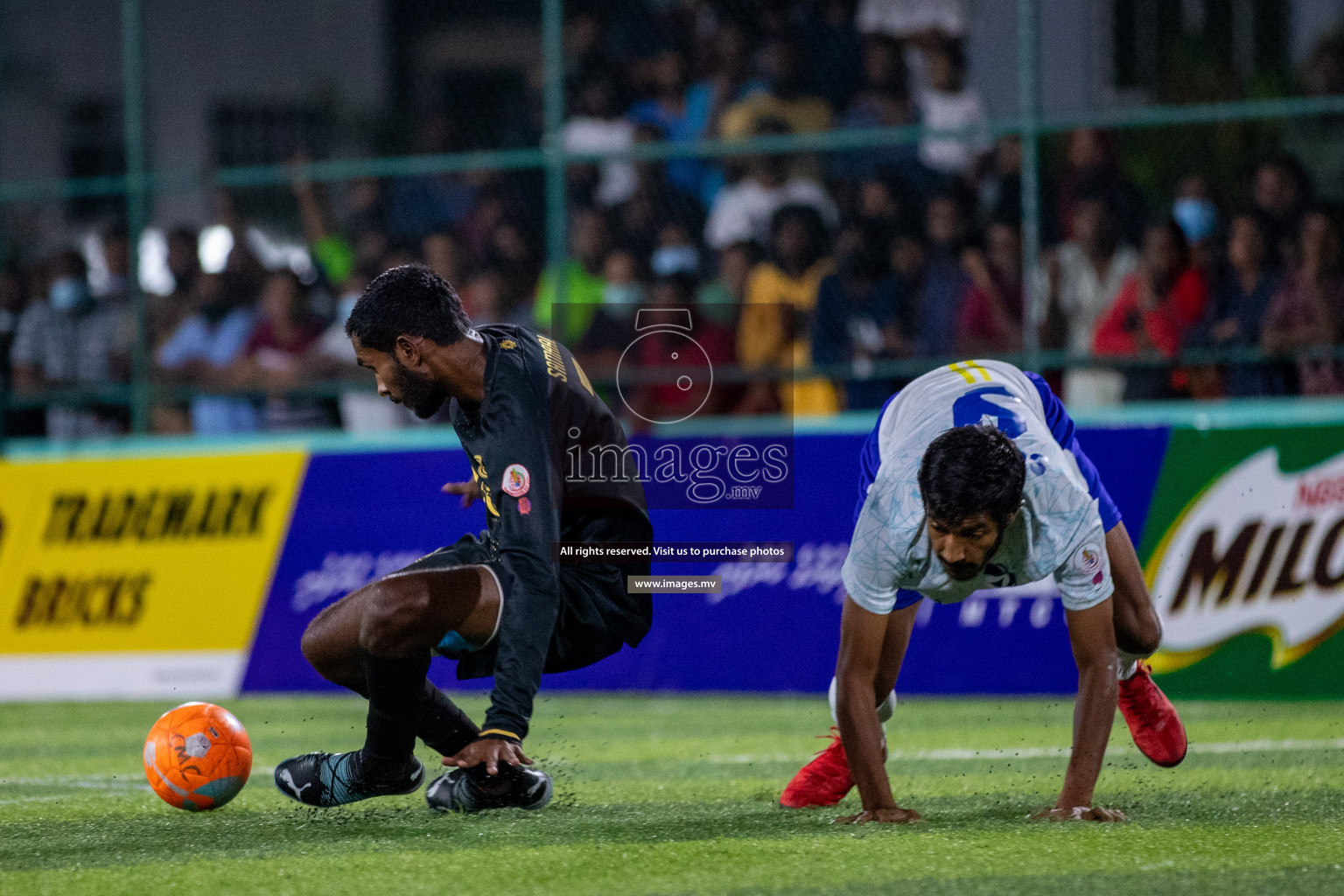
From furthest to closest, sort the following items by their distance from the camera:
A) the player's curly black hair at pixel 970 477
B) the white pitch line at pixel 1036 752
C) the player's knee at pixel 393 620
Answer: the white pitch line at pixel 1036 752 < the player's knee at pixel 393 620 < the player's curly black hair at pixel 970 477

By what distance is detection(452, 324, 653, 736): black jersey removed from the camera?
16.2ft

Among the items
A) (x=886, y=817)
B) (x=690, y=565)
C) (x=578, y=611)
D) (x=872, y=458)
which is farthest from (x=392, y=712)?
(x=690, y=565)

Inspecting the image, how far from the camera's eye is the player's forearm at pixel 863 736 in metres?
4.98

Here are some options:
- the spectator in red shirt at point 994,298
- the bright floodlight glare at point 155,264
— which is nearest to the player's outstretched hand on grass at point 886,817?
the spectator in red shirt at point 994,298

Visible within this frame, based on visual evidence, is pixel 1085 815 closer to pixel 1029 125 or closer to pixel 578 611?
pixel 578 611

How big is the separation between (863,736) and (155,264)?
7.96 m

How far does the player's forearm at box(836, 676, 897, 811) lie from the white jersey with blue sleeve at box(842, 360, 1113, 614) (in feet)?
0.78

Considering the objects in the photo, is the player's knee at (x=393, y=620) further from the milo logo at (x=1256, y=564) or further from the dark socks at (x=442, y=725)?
the milo logo at (x=1256, y=564)

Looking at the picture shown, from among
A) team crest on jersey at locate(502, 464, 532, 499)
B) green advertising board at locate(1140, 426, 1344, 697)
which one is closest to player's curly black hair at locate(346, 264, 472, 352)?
team crest on jersey at locate(502, 464, 532, 499)

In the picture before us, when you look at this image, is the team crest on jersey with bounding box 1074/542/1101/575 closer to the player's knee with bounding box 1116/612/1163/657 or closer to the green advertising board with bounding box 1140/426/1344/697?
the player's knee with bounding box 1116/612/1163/657

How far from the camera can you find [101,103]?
19531 mm

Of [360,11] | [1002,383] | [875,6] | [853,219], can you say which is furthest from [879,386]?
[360,11]

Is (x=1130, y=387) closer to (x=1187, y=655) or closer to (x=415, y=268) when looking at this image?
(x=1187, y=655)

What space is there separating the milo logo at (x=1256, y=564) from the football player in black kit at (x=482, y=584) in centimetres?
379
